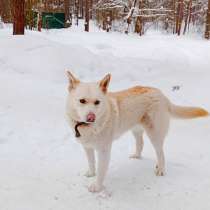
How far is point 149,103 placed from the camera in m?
3.85

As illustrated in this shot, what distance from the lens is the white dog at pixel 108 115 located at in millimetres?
3242

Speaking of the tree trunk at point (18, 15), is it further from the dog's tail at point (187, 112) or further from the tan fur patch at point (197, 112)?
the tan fur patch at point (197, 112)

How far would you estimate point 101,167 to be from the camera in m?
3.56

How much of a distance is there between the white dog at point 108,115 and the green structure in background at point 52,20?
69.2 feet

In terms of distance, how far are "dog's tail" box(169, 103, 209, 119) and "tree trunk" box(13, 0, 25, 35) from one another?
7373mm

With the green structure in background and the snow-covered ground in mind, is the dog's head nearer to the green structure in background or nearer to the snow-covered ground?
the snow-covered ground

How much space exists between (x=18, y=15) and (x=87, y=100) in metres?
7.78

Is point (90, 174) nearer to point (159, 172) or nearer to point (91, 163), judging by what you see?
point (91, 163)

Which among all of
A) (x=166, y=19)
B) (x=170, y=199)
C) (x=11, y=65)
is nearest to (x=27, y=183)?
(x=170, y=199)

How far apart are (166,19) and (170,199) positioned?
3447 centimetres

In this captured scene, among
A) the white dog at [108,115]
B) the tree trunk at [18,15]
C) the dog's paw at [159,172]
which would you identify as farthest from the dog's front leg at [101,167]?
the tree trunk at [18,15]

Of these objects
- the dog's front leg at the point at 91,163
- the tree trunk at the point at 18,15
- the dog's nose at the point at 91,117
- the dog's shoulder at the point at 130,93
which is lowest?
the dog's front leg at the point at 91,163

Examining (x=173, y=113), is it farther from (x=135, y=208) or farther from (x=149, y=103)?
(x=135, y=208)

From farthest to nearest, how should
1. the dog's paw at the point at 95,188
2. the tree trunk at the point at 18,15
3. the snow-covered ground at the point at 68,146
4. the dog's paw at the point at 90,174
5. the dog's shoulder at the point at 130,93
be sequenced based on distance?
1. the tree trunk at the point at 18,15
2. the dog's paw at the point at 90,174
3. the dog's shoulder at the point at 130,93
4. the dog's paw at the point at 95,188
5. the snow-covered ground at the point at 68,146
